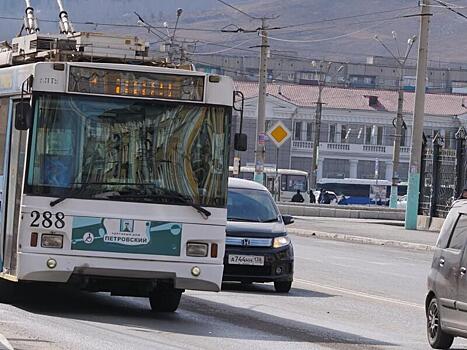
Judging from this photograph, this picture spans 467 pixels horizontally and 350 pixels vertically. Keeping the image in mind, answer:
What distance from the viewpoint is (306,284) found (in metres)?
22.2

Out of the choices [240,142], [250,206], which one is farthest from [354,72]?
[240,142]

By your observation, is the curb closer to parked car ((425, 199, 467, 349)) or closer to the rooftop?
parked car ((425, 199, 467, 349))

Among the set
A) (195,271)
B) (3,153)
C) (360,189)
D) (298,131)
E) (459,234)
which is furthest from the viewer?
(298,131)

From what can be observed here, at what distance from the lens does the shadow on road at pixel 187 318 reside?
15023 millimetres

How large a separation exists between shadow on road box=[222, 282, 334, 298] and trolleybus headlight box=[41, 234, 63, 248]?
5105 millimetres

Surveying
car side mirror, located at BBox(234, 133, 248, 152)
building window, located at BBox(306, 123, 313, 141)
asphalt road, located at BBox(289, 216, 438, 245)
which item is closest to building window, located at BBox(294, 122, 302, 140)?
building window, located at BBox(306, 123, 313, 141)

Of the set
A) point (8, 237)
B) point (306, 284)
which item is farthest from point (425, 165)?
point (8, 237)

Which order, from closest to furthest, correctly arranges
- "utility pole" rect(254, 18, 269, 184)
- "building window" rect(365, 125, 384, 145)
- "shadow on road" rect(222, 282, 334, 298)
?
"shadow on road" rect(222, 282, 334, 298), "utility pole" rect(254, 18, 269, 184), "building window" rect(365, 125, 384, 145)

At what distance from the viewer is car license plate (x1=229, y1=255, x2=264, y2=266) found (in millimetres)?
20188

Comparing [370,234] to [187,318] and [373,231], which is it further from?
[187,318]

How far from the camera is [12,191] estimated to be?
16328 mm

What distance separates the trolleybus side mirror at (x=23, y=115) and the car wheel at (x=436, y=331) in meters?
4.69

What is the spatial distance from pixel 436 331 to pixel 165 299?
12.4ft

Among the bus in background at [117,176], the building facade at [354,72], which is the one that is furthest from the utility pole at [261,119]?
the building facade at [354,72]
